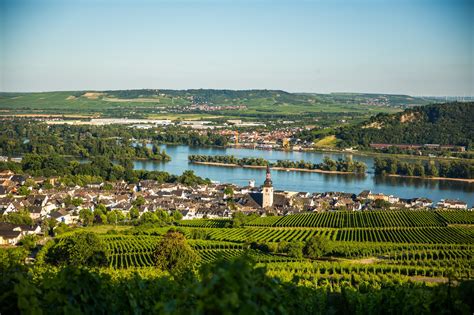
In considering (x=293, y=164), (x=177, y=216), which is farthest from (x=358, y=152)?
(x=177, y=216)

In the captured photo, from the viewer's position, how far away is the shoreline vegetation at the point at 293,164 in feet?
100.0

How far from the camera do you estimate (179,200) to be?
68.3ft

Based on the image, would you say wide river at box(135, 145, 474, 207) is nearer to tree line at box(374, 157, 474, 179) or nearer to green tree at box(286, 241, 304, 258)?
tree line at box(374, 157, 474, 179)

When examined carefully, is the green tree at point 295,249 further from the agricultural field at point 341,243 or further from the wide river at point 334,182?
the wide river at point 334,182

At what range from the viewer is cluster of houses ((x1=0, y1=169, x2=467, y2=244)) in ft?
61.0

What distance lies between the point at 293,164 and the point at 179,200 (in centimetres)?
1194

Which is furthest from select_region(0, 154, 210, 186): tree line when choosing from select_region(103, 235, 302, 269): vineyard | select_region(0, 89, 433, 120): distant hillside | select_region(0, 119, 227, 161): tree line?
select_region(0, 89, 433, 120): distant hillside

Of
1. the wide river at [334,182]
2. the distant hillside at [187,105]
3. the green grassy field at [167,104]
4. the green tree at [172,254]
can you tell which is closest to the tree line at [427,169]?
the wide river at [334,182]

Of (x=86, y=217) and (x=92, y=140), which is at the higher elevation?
(x=92, y=140)

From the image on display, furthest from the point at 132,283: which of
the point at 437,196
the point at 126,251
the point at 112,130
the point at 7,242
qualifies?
the point at 112,130

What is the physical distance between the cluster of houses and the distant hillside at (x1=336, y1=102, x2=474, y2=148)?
2139 centimetres

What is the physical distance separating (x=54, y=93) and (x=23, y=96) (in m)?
6.42

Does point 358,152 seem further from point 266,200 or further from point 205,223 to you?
point 205,223

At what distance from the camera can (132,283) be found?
3.83 m
